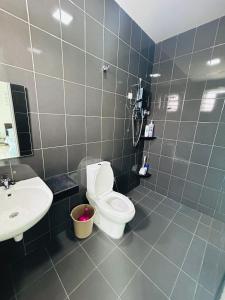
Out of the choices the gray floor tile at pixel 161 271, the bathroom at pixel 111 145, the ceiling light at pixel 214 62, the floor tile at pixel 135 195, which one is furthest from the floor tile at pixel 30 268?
the ceiling light at pixel 214 62

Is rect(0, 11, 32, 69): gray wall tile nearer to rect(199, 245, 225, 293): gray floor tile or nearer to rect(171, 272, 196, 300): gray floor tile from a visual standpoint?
rect(171, 272, 196, 300): gray floor tile

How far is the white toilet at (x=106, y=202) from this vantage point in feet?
4.37

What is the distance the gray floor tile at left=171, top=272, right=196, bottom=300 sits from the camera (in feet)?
3.29

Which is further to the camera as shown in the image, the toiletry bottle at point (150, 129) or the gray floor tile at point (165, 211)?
the toiletry bottle at point (150, 129)

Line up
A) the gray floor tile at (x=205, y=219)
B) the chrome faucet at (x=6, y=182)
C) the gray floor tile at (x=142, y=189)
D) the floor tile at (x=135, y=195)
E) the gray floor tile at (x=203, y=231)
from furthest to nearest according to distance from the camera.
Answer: the gray floor tile at (x=142, y=189) → the floor tile at (x=135, y=195) → the gray floor tile at (x=205, y=219) → the gray floor tile at (x=203, y=231) → the chrome faucet at (x=6, y=182)

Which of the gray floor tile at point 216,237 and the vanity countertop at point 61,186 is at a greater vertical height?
the vanity countertop at point 61,186

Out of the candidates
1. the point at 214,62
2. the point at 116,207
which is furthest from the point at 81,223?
the point at 214,62

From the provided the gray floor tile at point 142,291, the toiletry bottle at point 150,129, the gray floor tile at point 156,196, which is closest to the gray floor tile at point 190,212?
the gray floor tile at point 156,196

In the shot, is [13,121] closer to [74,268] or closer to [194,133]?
[74,268]

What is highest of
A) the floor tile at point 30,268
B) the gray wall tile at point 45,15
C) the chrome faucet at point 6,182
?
the gray wall tile at point 45,15

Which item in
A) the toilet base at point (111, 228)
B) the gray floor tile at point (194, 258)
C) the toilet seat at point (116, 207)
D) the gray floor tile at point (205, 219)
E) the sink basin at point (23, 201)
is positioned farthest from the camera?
the gray floor tile at point (205, 219)

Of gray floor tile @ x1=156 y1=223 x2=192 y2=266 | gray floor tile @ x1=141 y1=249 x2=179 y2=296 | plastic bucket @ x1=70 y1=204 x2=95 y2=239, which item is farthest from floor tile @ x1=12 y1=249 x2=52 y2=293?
gray floor tile @ x1=156 y1=223 x2=192 y2=266

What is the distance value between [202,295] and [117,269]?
26.9 inches

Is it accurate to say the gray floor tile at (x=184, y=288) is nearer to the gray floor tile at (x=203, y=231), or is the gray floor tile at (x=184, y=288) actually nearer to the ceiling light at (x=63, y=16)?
the gray floor tile at (x=203, y=231)
